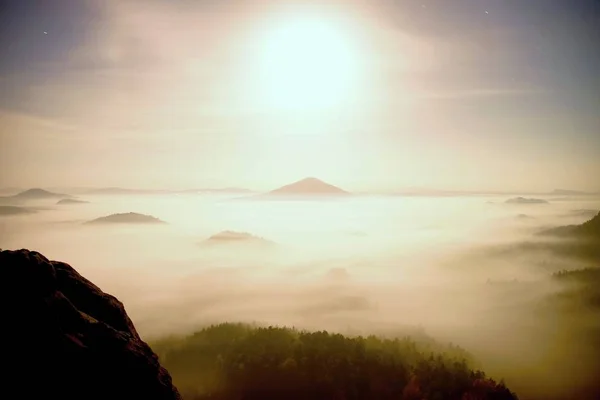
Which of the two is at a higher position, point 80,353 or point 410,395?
point 80,353

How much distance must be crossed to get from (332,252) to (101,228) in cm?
6405

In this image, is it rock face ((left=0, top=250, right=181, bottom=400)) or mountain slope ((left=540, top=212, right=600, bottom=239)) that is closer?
rock face ((left=0, top=250, right=181, bottom=400))

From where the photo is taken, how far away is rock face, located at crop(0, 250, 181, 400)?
5.38 metres

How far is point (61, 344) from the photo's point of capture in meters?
5.68

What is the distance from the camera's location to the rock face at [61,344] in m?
Answer: 5.38

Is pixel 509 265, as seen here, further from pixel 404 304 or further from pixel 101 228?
pixel 101 228

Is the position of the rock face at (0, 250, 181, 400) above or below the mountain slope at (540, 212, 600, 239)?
above

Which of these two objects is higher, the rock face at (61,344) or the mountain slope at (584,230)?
the rock face at (61,344)

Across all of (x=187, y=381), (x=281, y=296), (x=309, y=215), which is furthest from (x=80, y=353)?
(x=309, y=215)

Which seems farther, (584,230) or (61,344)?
(584,230)

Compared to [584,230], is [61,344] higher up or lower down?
higher up

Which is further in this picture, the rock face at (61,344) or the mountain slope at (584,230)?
the mountain slope at (584,230)

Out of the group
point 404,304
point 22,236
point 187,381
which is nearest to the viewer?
point 187,381

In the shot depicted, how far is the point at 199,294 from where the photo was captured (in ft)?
220
